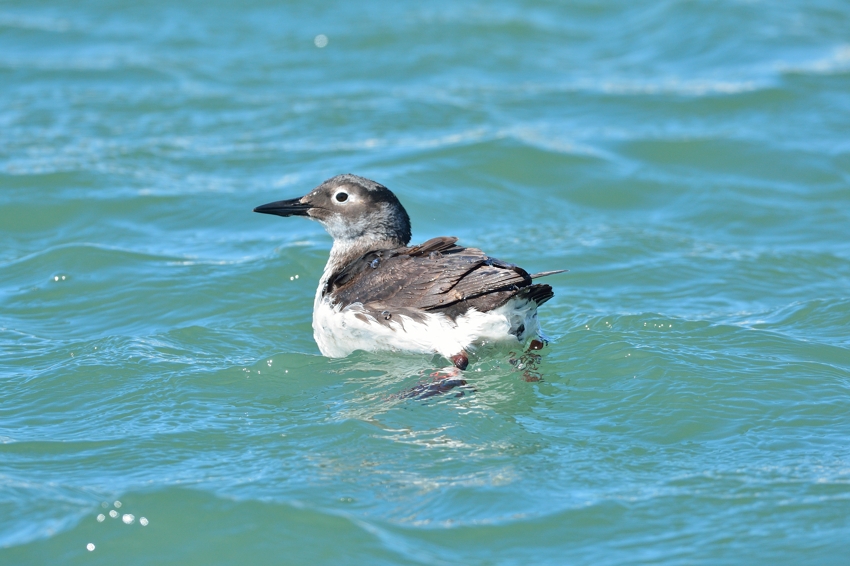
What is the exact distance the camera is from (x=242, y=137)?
13.8 m

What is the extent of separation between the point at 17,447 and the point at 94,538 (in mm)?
1253

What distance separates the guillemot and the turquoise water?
0.25 metres

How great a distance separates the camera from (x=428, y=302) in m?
7.32

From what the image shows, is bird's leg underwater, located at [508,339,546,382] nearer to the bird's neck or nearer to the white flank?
the white flank

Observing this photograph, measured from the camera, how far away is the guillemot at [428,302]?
23.6ft

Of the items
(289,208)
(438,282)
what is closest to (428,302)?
(438,282)

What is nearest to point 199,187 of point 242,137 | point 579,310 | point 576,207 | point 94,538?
point 242,137

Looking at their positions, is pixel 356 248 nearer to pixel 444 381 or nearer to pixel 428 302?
pixel 428 302

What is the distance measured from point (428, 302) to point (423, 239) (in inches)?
146

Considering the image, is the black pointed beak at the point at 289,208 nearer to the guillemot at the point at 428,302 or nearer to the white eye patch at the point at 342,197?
the white eye patch at the point at 342,197

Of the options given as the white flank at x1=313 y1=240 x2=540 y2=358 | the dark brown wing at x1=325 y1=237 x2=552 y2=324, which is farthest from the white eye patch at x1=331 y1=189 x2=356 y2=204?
the white flank at x1=313 y1=240 x2=540 y2=358

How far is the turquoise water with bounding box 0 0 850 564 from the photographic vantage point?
5.93 meters

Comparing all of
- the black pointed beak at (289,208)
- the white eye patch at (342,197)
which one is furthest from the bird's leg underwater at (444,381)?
the black pointed beak at (289,208)

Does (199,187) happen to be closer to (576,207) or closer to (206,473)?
(576,207)
